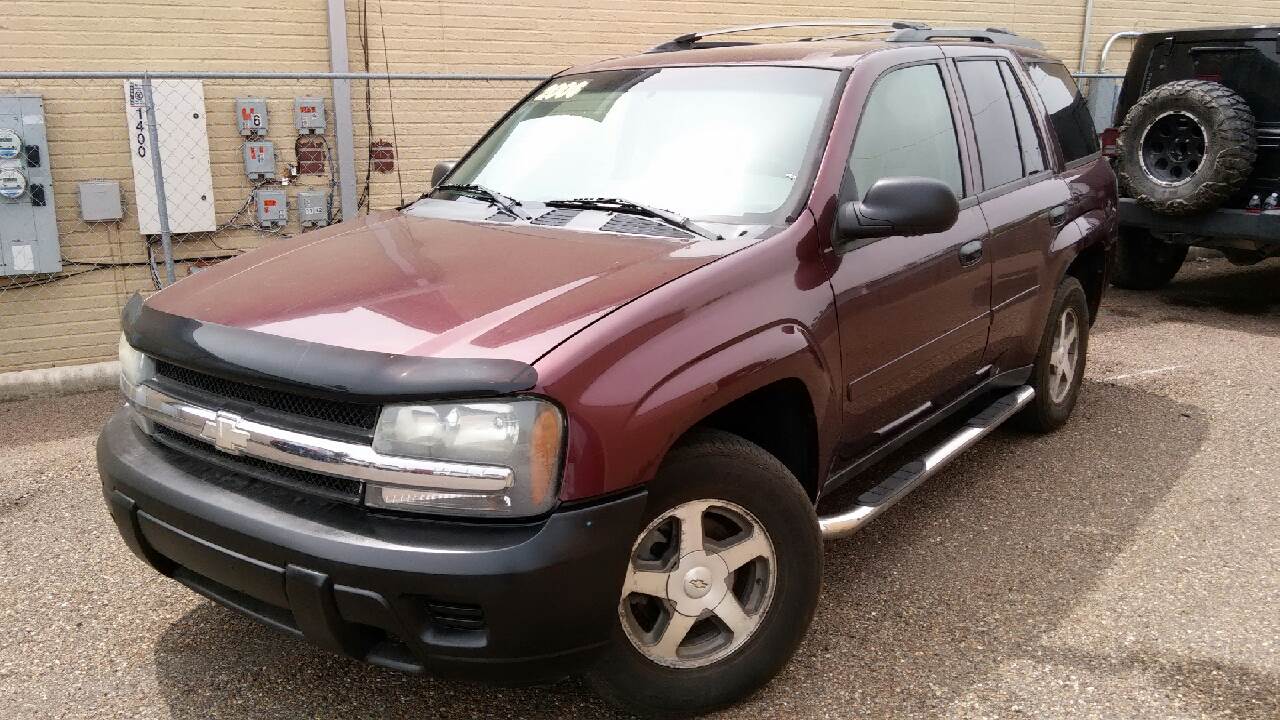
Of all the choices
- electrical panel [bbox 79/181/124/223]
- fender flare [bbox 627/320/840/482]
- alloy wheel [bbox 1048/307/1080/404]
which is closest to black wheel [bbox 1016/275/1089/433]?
alloy wheel [bbox 1048/307/1080/404]

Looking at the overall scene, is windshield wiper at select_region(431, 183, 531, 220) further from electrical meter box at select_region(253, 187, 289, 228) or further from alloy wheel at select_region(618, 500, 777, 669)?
electrical meter box at select_region(253, 187, 289, 228)

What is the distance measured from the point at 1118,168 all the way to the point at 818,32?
124 inches

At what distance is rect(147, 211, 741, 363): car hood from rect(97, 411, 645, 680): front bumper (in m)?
0.40

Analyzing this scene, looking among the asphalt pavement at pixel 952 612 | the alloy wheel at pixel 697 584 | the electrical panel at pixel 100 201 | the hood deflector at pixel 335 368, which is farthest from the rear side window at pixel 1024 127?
the electrical panel at pixel 100 201

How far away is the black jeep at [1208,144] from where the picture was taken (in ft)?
23.5

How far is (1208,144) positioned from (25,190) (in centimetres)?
781

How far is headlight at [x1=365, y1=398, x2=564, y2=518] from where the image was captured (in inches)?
91.5

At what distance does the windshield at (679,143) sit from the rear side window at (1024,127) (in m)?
1.38

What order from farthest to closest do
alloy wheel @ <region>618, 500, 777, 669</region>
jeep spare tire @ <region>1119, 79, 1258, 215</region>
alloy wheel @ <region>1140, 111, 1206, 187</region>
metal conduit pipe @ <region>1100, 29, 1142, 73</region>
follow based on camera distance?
metal conduit pipe @ <region>1100, 29, 1142, 73</region> < alloy wheel @ <region>1140, 111, 1206, 187</region> < jeep spare tire @ <region>1119, 79, 1258, 215</region> < alloy wheel @ <region>618, 500, 777, 669</region>

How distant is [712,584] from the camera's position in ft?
9.14

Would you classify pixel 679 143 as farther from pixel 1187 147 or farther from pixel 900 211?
pixel 1187 147

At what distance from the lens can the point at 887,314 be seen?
134 inches

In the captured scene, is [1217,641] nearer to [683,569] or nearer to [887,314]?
[887,314]

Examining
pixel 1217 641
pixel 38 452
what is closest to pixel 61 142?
pixel 38 452
